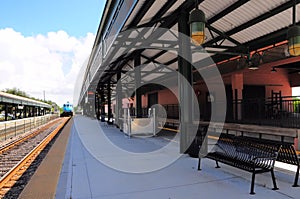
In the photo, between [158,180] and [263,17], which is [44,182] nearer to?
[158,180]

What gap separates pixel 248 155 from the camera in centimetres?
459

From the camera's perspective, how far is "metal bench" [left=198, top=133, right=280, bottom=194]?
3.92 meters

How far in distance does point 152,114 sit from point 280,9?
23.1ft

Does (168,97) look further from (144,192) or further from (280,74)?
(144,192)

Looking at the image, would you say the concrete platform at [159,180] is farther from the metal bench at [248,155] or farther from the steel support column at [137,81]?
the steel support column at [137,81]

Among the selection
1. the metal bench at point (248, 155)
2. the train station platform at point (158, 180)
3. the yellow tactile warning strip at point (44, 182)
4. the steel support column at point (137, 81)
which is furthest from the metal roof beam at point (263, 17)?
the yellow tactile warning strip at point (44, 182)

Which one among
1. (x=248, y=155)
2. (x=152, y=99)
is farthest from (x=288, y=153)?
(x=152, y=99)

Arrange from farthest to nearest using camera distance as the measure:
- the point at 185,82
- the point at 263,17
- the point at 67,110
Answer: the point at 67,110, the point at 263,17, the point at 185,82

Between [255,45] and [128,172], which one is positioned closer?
[128,172]

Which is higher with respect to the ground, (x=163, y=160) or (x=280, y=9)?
(x=280, y=9)

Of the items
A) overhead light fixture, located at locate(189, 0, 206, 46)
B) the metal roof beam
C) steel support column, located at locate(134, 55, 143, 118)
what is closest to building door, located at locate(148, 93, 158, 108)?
steel support column, located at locate(134, 55, 143, 118)

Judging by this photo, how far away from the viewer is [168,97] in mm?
22062

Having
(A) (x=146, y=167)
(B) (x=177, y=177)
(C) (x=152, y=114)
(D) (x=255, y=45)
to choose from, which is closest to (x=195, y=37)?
(B) (x=177, y=177)

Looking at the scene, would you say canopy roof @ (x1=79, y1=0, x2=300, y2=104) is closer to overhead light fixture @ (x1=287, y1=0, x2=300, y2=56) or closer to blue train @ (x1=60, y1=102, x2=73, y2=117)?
overhead light fixture @ (x1=287, y1=0, x2=300, y2=56)
